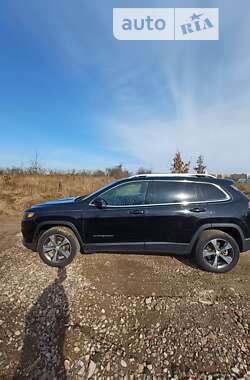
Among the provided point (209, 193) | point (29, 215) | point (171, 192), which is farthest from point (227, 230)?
point (29, 215)

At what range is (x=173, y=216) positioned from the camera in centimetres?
318

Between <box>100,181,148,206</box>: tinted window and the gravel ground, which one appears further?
<box>100,181,148,206</box>: tinted window

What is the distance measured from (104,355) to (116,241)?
167cm

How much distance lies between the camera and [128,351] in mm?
1854

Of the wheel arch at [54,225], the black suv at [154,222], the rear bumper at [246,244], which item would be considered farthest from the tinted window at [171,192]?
the wheel arch at [54,225]

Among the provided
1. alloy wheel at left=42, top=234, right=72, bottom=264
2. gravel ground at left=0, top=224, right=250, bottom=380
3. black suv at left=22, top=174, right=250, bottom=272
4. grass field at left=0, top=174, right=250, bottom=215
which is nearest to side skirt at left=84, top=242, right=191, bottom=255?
black suv at left=22, top=174, right=250, bottom=272

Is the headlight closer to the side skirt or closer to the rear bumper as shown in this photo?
the side skirt

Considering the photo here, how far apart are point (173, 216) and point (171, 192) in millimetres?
441

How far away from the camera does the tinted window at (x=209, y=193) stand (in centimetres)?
323

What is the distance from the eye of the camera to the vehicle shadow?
165 cm

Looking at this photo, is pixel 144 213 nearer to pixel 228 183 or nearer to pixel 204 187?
pixel 204 187

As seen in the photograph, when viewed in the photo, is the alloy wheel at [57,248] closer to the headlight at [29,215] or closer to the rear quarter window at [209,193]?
the headlight at [29,215]

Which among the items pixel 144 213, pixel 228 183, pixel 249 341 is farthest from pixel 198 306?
pixel 228 183

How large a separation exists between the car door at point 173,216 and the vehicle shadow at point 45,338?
168 cm
